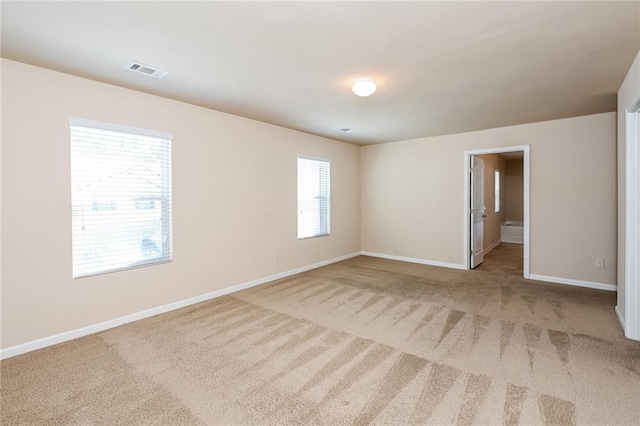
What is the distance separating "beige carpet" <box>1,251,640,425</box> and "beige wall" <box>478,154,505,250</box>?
3399mm

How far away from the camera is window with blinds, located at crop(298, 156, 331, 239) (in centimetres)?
543

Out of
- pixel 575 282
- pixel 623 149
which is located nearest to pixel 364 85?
pixel 623 149

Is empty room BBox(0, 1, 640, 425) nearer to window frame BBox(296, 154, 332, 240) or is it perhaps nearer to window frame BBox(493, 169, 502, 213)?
window frame BBox(296, 154, 332, 240)

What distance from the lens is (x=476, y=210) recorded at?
18.6 feet

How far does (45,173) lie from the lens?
272cm

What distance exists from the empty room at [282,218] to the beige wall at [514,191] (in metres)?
4.94

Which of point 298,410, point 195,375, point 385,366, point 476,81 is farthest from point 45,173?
point 476,81

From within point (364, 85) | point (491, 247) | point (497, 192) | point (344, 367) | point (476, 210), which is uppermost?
point (364, 85)

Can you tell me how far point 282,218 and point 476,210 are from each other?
363cm

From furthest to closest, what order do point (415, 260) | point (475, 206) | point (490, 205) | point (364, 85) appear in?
point (490, 205) < point (415, 260) < point (475, 206) < point (364, 85)

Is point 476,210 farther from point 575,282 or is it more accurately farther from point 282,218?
point 282,218

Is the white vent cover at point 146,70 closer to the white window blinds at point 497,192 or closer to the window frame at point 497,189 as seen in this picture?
the window frame at point 497,189

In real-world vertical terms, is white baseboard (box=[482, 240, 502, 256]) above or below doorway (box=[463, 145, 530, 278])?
below

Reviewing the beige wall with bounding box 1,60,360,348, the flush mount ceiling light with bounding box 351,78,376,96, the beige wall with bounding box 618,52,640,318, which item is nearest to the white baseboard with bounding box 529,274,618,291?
the beige wall with bounding box 618,52,640,318
